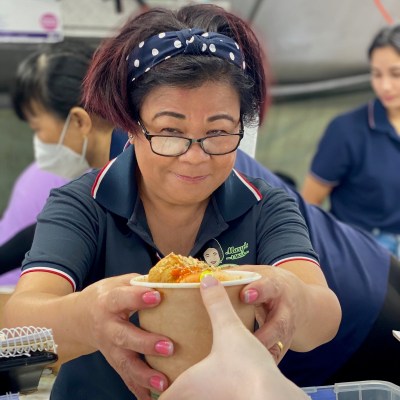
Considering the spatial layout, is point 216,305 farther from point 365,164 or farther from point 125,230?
point 365,164

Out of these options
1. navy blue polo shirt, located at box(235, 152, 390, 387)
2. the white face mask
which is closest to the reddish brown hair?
navy blue polo shirt, located at box(235, 152, 390, 387)

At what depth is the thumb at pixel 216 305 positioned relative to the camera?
86cm

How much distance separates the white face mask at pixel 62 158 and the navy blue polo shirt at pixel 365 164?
4.18 ft

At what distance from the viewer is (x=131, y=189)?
138cm

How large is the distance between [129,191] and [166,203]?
69 mm

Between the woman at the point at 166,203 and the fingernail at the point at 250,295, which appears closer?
the fingernail at the point at 250,295

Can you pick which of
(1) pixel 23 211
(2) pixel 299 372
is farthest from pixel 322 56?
(2) pixel 299 372

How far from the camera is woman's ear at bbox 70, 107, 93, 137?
2359 mm

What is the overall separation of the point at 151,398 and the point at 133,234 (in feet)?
1.38

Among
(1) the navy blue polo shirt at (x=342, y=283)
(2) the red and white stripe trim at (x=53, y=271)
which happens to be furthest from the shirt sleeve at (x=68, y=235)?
(1) the navy blue polo shirt at (x=342, y=283)

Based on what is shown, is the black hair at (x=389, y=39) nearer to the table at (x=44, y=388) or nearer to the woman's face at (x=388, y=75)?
the woman's face at (x=388, y=75)

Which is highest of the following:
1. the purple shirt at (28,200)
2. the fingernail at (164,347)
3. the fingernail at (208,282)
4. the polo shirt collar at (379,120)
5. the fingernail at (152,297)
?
the fingernail at (208,282)

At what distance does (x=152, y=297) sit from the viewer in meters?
0.88

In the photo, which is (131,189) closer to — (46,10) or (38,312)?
(38,312)
